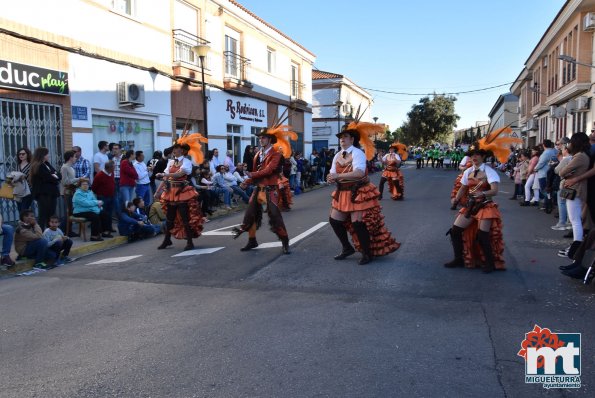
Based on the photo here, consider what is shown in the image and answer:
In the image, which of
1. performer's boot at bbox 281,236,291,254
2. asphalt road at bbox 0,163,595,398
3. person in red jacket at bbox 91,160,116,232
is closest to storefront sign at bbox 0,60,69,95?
person in red jacket at bbox 91,160,116,232

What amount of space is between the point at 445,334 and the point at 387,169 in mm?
11504

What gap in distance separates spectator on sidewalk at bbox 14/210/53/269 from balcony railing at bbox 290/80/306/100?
70.1 feet

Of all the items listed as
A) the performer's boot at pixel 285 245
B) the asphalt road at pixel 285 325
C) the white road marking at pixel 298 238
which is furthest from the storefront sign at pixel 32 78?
the performer's boot at pixel 285 245

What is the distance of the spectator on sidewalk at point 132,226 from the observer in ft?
→ 33.5

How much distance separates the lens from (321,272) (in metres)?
6.77

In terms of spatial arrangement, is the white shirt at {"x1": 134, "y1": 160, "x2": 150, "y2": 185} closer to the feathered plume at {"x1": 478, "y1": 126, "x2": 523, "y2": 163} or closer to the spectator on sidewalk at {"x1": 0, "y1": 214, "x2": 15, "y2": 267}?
the spectator on sidewalk at {"x1": 0, "y1": 214, "x2": 15, "y2": 267}

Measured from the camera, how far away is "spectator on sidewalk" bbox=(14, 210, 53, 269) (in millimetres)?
7980

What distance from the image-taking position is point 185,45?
58.4 feet

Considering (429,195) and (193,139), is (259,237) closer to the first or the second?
(193,139)

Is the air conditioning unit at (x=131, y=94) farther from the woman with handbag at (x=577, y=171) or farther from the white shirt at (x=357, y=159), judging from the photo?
the woman with handbag at (x=577, y=171)

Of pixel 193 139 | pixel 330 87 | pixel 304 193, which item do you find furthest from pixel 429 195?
pixel 330 87

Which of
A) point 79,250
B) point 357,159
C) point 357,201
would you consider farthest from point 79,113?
point 357,201

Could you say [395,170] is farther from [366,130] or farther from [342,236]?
[342,236]

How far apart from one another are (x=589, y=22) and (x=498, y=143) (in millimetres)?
16033
